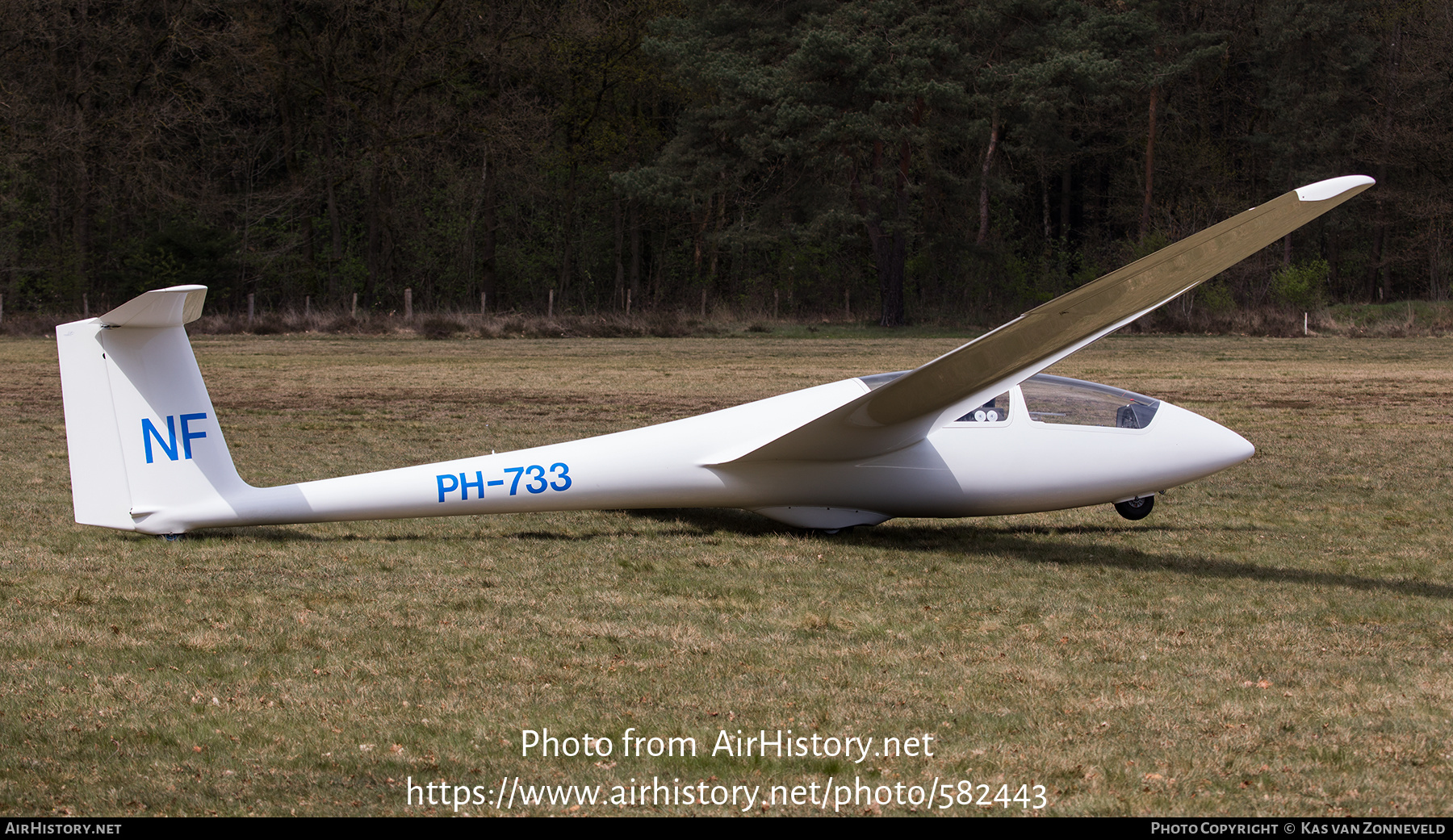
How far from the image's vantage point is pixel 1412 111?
2386 inches

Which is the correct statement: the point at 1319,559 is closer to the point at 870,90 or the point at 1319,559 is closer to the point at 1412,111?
the point at 870,90

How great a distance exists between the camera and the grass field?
16.8ft

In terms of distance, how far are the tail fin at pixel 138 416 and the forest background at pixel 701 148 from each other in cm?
4093

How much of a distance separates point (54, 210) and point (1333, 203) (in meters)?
59.1

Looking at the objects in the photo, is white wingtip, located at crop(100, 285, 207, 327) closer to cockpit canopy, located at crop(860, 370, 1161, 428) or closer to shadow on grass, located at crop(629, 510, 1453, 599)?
shadow on grass, located at crop(629, 510, 1453, 599)

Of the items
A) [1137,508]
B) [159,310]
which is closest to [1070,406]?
[1137,508]

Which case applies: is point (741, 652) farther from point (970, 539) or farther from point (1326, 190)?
point (1326, 190)

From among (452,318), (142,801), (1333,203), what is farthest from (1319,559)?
(452,318)

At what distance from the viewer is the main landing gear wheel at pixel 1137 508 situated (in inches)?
444

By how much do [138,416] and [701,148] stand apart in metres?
46.0

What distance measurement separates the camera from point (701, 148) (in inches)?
2090

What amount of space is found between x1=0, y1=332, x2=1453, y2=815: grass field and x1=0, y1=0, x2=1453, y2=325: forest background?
3937 centimetres

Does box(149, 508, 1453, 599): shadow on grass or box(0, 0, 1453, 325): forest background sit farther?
box(0, 0, 1453, 325): forest background

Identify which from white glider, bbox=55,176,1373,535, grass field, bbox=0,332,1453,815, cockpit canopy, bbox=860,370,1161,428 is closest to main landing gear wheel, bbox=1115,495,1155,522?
white glider, bbox=55,176,1373,535
